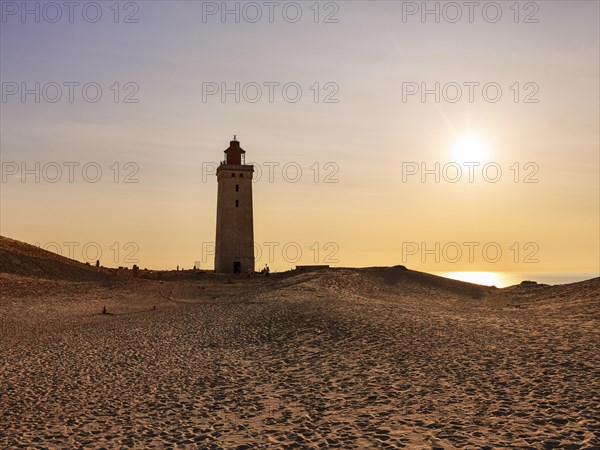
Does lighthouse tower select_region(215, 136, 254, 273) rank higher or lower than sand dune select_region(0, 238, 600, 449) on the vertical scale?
higher

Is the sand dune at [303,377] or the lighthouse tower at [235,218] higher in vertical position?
the lighthouse tower at [235,218]

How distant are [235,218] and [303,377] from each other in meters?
48.0

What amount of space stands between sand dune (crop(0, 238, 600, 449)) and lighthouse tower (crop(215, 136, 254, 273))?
31130mm

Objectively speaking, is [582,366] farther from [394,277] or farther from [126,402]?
[394,277]

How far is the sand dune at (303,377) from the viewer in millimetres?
10969

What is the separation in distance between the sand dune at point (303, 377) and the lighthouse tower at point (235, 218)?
1226 inches

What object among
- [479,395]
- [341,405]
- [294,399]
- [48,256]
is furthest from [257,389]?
[48,256]

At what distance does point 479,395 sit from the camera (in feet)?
42.4

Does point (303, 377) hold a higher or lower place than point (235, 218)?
lower

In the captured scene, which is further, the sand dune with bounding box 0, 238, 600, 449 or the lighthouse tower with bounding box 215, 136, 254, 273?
the lighthouse tower with bounding box 215, 136, 254, 273

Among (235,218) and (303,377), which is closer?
(303,377)

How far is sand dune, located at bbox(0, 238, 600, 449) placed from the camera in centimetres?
1097

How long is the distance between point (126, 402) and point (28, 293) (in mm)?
27525

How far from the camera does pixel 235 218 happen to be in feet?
205
